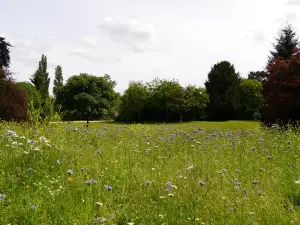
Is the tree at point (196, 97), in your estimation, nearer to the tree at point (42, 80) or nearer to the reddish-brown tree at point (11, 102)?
the tree at point (42, 80)

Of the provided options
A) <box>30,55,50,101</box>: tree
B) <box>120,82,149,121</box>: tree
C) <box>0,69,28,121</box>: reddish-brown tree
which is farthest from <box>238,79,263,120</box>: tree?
<box>0,69,28,121</box>: reddish-brown tree

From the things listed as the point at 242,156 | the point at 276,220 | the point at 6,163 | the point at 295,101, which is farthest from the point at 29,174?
the point at 295,101

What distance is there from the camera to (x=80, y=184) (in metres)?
4.49

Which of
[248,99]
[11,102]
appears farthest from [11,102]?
[248,99]

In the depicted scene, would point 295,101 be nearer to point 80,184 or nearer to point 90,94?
point 80,184

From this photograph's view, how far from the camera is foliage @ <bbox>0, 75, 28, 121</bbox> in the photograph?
13.9 m

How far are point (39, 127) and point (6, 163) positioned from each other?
89.4 inches

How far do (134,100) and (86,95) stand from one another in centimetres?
1285

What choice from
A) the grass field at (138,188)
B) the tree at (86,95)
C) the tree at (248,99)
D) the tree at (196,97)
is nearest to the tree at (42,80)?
the tree at (86,95)

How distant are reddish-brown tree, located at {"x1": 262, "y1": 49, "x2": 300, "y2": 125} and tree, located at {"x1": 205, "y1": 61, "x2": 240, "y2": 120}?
2285 centimetres

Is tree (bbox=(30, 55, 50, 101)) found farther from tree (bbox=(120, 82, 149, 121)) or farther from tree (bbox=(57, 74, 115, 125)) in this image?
tree (bbox=(57, 74, 115, 125))

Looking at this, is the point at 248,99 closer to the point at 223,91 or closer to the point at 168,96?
the point at 223,91

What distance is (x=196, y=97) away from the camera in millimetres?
38188

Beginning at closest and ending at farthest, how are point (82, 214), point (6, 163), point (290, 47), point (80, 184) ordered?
point (82, 214) < point (80, 184) < point (6, 163) < point (290, 47)
